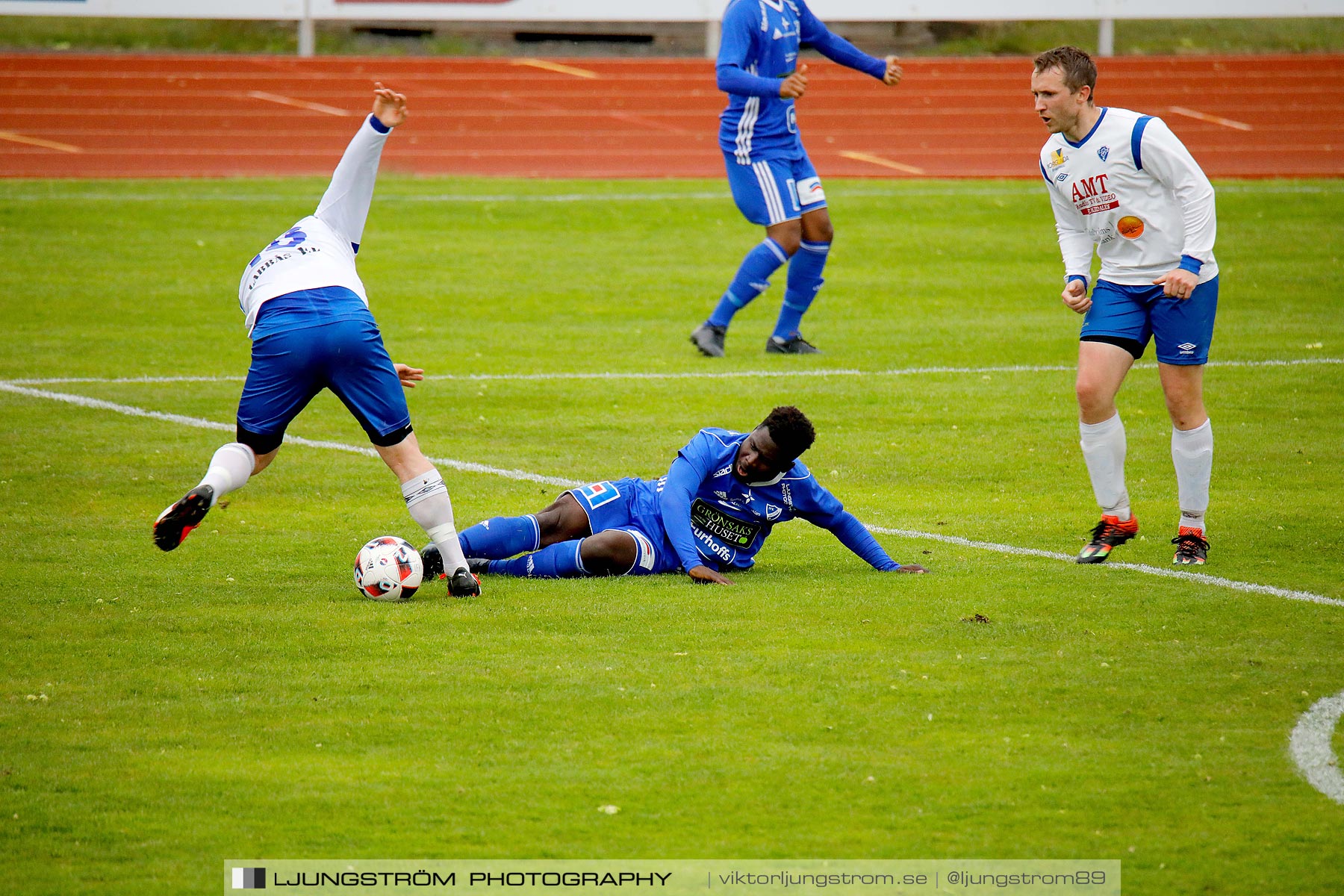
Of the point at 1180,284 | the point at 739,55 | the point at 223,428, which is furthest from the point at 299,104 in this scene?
the point at 1180,284

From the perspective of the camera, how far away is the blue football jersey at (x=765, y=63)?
11.9 metres

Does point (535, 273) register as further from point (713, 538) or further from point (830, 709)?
point (830, 709)

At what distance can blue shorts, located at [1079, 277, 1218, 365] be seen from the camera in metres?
6.77

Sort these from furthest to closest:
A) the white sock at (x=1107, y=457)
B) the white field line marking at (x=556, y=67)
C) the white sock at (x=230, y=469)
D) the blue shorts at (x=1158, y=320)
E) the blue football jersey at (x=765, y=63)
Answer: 1. the white field line marking at (x=556, y=67)
2. the blue football jersey at (x=765, y=63)
3. the white sock at (x=1107, y=457)
4. the blue shorts at (x=1158, y=320)
5. the white sock at (x=230, y=469)

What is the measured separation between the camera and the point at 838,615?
6199mm

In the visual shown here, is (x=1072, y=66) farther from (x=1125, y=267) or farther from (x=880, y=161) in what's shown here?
(x=880, y=161)

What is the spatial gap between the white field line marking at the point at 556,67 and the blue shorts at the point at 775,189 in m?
15.4

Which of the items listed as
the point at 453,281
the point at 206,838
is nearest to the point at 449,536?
the point at 206,838

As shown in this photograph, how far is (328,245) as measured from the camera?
655 cm

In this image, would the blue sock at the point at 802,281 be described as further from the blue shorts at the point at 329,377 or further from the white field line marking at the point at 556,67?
the white field line marking at the point at 556,67

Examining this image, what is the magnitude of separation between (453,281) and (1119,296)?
1011cm

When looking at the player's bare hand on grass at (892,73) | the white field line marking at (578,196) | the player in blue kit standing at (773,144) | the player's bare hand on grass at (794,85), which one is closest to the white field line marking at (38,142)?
the white field line marking at (578,196)

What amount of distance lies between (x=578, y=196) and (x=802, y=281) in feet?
29.5

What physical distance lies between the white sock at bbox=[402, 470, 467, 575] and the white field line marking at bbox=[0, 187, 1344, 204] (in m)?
14.3
